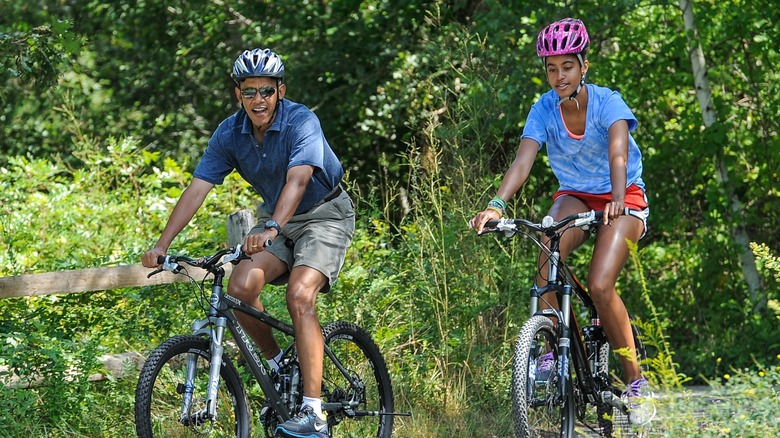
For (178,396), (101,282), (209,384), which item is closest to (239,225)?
(101,282)

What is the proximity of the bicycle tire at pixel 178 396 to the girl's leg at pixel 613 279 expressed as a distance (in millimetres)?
1745

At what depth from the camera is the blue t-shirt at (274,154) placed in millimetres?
5395

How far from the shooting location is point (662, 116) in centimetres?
1095

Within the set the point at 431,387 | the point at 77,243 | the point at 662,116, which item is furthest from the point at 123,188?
the point at 662,116

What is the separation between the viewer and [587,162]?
19.0 ft

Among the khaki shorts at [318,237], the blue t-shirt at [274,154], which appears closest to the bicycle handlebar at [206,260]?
the khaki shorts at [318,237]

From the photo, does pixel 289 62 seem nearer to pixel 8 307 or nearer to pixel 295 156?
pixel 8 307

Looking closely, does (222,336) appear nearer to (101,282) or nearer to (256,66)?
(256,66)

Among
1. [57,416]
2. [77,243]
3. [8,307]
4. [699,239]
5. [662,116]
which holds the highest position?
[662,116]

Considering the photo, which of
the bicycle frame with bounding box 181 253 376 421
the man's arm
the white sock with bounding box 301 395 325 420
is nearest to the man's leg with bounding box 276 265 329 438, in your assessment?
the white sock with bounding box 301 395 325 420

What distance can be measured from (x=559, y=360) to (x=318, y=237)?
1267mm

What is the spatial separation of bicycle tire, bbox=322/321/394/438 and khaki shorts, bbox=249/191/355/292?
1.26 ft

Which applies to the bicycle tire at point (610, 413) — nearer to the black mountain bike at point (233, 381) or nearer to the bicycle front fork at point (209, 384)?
the black mountain bike at point (233, 381)

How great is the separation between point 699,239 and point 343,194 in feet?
20.3
